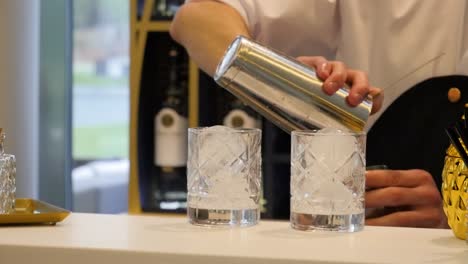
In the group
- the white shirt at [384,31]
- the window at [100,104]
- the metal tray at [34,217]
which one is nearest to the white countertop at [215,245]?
the metal tray at [34,217]

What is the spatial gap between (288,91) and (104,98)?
9.94 feet

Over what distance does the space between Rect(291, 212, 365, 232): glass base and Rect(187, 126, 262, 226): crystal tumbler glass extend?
0.06 metres

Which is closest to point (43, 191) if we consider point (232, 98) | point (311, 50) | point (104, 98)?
point (104, 98)

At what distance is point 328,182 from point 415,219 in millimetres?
362

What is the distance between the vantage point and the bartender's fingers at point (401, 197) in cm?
113

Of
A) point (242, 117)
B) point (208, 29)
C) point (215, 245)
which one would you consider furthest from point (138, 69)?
point (215, 245)

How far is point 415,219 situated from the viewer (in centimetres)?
119

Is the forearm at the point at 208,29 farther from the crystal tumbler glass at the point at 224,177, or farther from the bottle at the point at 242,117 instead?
the bottle at the point at 242,117

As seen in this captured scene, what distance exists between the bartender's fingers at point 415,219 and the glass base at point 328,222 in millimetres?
239

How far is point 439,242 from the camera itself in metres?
0.84

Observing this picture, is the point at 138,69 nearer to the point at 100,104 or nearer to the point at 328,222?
the point at 100,104

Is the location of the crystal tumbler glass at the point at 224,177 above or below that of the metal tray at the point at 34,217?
above

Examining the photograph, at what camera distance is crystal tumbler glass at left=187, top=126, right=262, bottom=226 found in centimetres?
90

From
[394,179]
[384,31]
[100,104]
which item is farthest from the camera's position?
[100,104]
